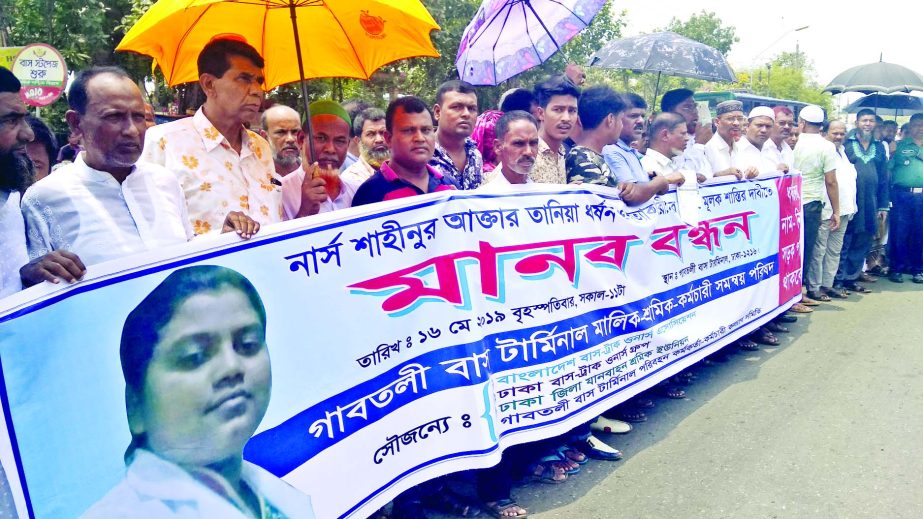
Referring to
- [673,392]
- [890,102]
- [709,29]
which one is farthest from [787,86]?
[673,392]

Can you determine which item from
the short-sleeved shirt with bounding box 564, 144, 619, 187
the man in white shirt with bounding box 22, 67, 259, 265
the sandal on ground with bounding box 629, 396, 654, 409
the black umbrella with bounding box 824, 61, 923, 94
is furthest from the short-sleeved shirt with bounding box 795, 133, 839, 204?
the man in white shirt with bounding box 22, 67, 259, 265

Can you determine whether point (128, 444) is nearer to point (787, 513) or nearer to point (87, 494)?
point (87, 494)

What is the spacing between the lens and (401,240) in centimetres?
288

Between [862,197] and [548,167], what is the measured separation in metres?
5.75

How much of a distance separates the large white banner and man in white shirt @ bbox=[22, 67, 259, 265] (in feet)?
1.06

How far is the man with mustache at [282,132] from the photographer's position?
3.72 metres

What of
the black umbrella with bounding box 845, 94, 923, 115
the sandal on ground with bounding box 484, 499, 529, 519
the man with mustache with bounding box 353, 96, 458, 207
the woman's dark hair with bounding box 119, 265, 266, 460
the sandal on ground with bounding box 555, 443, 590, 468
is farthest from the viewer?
the black umbrella with bounding box 845, 94, 923, 115

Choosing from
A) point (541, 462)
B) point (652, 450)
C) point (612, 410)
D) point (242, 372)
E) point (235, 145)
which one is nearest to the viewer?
→ point (242, 372)

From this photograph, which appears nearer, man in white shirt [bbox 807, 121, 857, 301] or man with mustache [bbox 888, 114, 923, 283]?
man in white shirt [bbox 807, 121, 857, 301]

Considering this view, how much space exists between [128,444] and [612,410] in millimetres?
3053

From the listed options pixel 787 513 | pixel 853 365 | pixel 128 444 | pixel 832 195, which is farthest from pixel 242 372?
pixel 832 195

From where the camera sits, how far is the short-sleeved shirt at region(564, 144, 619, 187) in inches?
162

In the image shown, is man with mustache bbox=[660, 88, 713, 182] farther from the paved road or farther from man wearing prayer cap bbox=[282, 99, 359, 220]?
man wearing prayer cap bbox=[282, 99, 359, 220]

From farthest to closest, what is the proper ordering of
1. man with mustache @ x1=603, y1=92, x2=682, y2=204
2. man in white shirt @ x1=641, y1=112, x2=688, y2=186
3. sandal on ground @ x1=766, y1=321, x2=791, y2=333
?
sandal on ground @ x1=766, y1=321, x2=791, y2=333, man in white shirt @ x1=641, y1=112, x2=688, y2=186, man with mustache @ x1=603, y1=92, x2=682, y2=204
